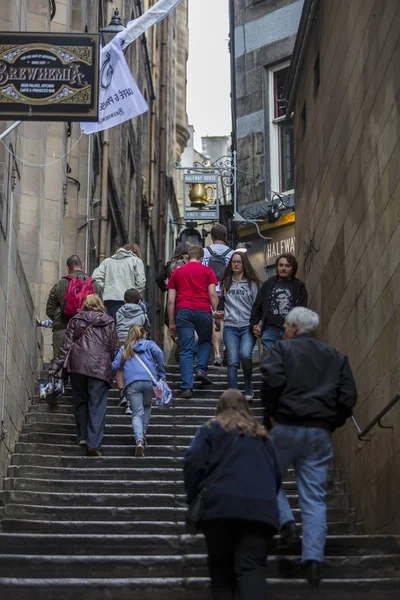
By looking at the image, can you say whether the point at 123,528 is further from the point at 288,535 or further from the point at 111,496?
the point at 288,535

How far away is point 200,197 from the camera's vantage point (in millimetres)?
30156

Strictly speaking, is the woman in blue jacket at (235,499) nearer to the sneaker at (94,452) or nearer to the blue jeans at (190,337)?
the sneaker at (94,452)

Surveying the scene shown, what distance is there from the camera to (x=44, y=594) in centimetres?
786

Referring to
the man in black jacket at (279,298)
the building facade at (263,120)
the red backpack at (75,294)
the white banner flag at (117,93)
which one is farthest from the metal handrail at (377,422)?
the building facade at (263,120)

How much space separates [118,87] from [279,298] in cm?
602

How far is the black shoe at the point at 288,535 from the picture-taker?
27.2 ft

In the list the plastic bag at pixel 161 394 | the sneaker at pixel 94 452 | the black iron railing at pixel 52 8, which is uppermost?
the black iron railing at pixel 52 8

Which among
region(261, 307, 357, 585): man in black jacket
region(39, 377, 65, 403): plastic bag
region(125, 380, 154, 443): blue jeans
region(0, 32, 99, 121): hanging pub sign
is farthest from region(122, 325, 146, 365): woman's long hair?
region(261, 307, 357, 585): man in black jacket

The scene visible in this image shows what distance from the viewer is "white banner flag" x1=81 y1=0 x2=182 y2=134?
58.0ft

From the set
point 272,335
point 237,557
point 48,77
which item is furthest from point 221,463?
point 272,335

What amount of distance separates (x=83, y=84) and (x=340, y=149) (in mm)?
3311

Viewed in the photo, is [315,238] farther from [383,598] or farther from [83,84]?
[383,598]

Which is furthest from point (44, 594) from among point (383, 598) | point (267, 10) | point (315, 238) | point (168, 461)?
point (267, 10)

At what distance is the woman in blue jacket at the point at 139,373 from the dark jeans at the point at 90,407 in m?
0.28
